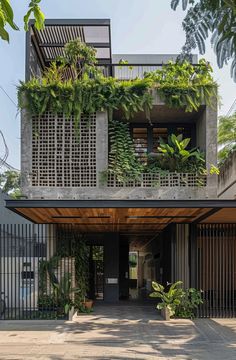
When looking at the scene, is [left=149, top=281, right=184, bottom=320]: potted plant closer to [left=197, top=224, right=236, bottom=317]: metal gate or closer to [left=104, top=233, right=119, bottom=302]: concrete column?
[left=197, top=224, right=236, bottom=317]: metal gate

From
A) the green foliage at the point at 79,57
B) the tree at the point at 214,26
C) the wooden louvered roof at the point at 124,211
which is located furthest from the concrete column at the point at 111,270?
the tree at the point at 214,26

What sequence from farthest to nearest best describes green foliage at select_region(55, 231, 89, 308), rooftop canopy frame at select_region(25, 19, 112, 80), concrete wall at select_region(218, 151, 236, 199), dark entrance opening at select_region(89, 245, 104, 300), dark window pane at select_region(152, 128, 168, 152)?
dark entrance opening at select_region(89, 245, 104, 300), concrete wall at select_region(218, 151, 236, 199), dark window pane at select_region(152, 128, 168, 152), rooftop canopy frame at select_region(25, 19, 112, 80), green foliage at select_region(55, 231, 89, 308)

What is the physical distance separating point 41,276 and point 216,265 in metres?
5.28

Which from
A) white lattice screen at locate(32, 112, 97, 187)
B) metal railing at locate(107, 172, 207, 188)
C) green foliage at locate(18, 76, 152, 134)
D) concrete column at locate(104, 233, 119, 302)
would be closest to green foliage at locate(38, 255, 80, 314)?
white lattice screen at locate(32, 112, 97, 187)

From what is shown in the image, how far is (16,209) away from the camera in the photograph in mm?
11109

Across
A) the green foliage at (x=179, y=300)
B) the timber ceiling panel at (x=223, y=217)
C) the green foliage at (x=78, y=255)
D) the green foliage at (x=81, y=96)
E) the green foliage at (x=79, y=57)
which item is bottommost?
the green foliage at (x=179, y=300)

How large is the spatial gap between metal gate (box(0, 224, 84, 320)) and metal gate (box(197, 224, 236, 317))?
3886mm

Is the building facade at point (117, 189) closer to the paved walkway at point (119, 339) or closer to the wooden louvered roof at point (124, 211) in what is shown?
the wooden louvered roof at point (124, 211)

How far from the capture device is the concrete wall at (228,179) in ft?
49.2

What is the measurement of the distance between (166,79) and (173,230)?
4575 mm

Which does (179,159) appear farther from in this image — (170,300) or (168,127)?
(170,300)

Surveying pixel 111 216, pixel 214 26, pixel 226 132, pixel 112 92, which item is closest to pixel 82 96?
pixel 112 92

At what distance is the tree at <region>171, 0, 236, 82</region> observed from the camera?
14.4ft

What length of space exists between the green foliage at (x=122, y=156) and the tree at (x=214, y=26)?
776 centimetres
